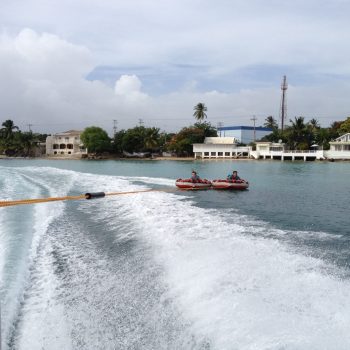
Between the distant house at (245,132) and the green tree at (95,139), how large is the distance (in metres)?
31.8

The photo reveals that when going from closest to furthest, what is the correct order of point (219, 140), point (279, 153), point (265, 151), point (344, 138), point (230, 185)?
point (230, 185) → point (344, 138) → point (279, 153) → point (265, 151) → point (219, 140)

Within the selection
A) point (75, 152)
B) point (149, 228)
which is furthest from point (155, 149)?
point (149, 228)

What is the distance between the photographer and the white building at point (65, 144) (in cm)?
10703

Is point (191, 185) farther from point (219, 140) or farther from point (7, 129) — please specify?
point (7, 129)

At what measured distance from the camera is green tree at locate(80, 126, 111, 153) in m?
96.7

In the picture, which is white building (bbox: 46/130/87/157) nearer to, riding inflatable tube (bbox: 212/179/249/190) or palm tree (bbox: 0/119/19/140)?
palm tree (bbox: 0/119/19/140)

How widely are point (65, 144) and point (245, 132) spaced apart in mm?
48357

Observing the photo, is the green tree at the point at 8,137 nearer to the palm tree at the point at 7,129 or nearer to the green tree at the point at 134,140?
the palm tree at the point at 7,129

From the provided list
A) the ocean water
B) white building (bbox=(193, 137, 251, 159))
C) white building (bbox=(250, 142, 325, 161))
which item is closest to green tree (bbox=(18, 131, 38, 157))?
white building (bbox=(193, 137, 251, 159))

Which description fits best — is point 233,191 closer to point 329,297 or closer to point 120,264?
point 120,264

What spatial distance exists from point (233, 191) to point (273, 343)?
2083 cm

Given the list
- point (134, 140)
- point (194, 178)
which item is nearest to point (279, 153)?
point (134, 140)

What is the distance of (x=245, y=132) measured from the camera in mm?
103125

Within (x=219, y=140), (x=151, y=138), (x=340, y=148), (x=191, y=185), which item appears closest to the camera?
(x=191, y=185)
